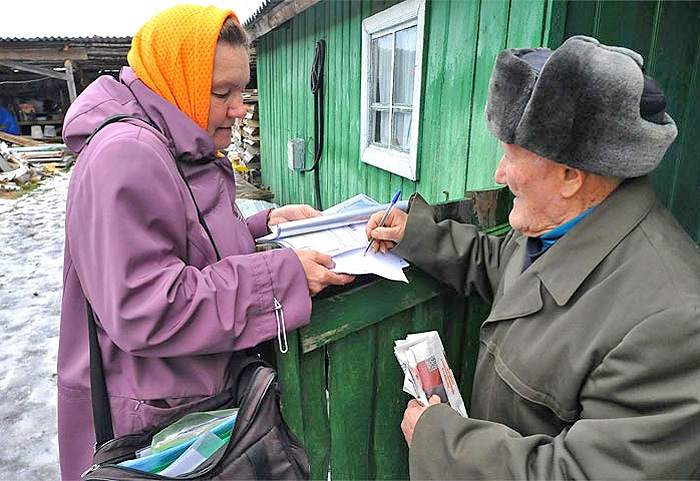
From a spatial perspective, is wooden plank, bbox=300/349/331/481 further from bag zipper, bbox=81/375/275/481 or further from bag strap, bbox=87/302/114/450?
bag strap, bbox=87/302/114/450

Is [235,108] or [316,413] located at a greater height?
[235,108]

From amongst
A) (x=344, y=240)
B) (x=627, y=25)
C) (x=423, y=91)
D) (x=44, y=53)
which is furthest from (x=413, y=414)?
(x=44, y=53)

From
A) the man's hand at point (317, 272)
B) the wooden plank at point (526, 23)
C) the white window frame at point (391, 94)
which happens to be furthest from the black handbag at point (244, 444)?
the white window frame at point (391, 94)

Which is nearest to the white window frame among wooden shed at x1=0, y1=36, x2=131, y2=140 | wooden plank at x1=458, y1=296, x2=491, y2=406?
wooden plank at x1=458, y1=296, x2=491, y2=406

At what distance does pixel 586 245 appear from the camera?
3.66 ft

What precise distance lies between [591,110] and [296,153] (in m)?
5.37

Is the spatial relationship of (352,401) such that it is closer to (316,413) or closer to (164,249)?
(316,413)

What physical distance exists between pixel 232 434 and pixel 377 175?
3173mm

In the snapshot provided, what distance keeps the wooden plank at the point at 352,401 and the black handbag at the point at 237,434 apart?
293 millimetres

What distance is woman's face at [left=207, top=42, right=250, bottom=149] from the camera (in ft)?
4.17

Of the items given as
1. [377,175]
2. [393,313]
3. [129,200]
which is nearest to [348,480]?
[393,313]

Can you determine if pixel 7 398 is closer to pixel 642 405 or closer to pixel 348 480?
pixel 348 480

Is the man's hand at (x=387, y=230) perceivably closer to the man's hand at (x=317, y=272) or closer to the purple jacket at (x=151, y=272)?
the man's hand at (x=317, y=272)

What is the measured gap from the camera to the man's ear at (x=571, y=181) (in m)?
1.12
